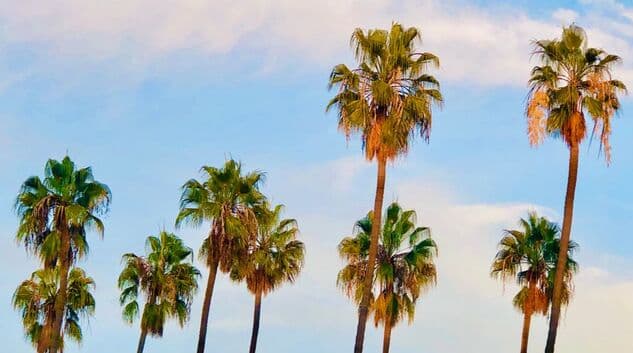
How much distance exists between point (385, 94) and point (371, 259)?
7013 millimetres

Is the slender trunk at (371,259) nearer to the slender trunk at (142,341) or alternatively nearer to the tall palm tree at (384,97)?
the tall palm tree at (384,97)

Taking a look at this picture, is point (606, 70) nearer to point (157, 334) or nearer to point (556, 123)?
point (556, 123)

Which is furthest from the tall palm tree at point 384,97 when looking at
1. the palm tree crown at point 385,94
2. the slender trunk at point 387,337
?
the slender trunk at point 387,337

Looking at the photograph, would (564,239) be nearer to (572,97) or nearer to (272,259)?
(572,97)

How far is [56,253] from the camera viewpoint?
58.0m

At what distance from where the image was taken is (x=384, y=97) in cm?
4988

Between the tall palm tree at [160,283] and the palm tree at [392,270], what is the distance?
11.1 m

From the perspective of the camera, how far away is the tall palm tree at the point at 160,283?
6956 centimetres

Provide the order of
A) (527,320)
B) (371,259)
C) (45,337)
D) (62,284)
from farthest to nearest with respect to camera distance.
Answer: (527,320) < (45,337) < (62,284) < (371,259)

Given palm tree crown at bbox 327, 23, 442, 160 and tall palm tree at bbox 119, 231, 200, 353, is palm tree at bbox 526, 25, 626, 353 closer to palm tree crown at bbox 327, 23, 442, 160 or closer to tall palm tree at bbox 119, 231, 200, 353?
palm tree crown at bbox 327, 23, 442, 160

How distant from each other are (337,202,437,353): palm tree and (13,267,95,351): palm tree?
14.6 m

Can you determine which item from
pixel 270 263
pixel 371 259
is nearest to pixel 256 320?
pixel 270 263

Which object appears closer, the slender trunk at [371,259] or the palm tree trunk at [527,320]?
the slender trunk at [371,259]

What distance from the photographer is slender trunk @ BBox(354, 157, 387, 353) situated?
48062 mm
